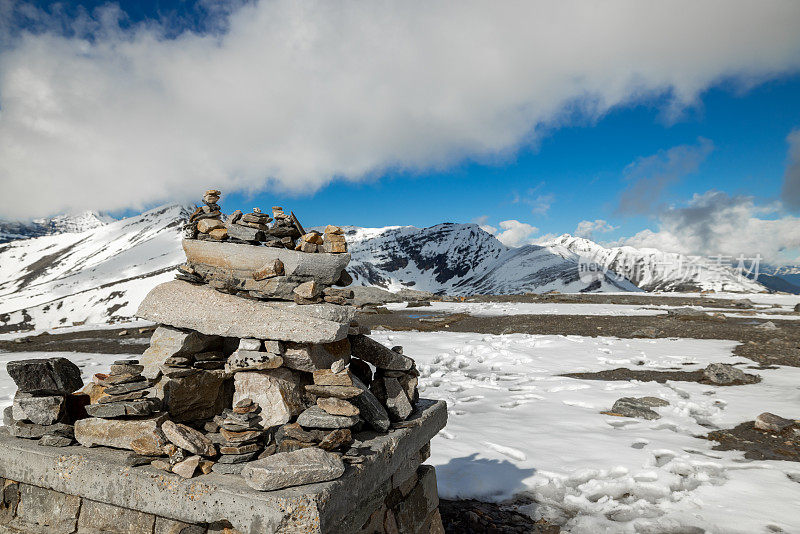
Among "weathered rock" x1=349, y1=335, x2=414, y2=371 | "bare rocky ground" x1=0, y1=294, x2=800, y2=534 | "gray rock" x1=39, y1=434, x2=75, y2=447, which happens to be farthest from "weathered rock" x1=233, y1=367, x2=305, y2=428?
"bare rocky ground" x1=0, y1=294, x2=800, y2=534

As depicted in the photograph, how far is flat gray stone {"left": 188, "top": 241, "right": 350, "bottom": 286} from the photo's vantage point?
178 inches

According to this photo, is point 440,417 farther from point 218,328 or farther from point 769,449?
point 769,449

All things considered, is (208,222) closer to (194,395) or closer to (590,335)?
(194,395)

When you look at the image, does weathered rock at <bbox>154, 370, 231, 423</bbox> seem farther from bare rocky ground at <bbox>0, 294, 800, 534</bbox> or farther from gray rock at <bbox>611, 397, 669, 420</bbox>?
gray rock at <bbox>611, 397, 669, 420</bbox>

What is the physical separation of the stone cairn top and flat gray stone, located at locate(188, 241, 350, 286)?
12 millimetres

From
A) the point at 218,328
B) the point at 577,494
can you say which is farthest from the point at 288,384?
the point at 577,494

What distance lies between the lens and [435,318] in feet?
91.7

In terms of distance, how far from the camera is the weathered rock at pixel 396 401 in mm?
4504

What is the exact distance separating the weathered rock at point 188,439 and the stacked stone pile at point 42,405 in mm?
1151

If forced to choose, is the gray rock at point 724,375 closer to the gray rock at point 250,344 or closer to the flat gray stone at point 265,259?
the flat gray stone at point 265,259

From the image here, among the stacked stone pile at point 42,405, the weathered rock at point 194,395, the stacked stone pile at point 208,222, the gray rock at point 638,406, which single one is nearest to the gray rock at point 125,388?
the weathered rock at point 194,395

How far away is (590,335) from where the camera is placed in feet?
66.6

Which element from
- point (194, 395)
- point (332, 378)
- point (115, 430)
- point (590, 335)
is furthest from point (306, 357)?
point (590, 335)

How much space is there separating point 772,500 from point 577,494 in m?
2.29
